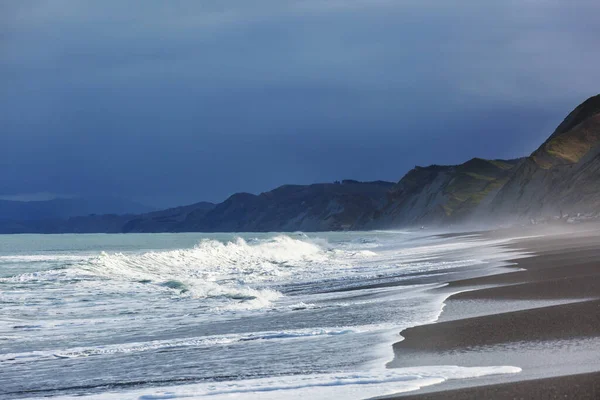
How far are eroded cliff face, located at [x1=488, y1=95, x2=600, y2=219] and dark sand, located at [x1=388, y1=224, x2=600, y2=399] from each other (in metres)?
53.9

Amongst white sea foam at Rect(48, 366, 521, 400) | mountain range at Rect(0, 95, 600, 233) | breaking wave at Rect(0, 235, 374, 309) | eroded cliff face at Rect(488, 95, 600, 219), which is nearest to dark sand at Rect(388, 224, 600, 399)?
white sea foam at Rect(48, 366, 521, 400)

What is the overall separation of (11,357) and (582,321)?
8240 mm

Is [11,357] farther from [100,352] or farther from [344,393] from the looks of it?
[344,393]

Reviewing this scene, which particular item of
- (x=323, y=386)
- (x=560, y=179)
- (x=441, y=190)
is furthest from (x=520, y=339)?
(x=441, y=190)

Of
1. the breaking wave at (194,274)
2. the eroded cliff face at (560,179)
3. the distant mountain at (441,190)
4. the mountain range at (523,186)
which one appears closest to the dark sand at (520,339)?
the breaking wave at (194,274)

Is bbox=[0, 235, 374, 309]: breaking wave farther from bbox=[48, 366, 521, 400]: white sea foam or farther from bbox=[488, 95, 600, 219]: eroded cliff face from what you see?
bbox=[488, 95, 600, 219]: eroded cliff face

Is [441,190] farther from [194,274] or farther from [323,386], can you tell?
[323,386]

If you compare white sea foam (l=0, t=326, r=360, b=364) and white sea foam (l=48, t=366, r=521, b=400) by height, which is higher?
white sea foam (l=48, t=366, r=521, b=400)

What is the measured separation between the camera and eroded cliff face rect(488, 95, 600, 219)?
74562 mm

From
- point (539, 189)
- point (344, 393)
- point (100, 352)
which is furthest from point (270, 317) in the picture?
point (539, 189)

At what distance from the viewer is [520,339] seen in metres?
9.02

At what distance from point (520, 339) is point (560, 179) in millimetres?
84951

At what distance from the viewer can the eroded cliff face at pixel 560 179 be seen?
74.6m

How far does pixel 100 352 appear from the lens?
11250 millimetres
